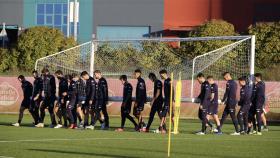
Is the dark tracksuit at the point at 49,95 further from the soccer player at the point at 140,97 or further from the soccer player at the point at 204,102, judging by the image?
the soccer player at the point at 204,102

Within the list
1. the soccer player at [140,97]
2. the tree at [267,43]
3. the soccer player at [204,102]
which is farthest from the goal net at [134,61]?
the tree at [267,43]

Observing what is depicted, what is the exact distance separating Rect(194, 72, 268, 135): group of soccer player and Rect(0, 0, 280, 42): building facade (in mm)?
41957

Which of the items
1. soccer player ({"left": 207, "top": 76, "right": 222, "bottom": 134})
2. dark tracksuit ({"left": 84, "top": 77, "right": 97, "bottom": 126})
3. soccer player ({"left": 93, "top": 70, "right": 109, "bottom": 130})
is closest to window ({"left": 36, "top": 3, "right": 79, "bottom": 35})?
dark tracksuit ({"left": 84, "top": 77, "right": 97, "bottom": 126})

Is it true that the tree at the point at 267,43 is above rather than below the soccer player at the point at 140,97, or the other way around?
above

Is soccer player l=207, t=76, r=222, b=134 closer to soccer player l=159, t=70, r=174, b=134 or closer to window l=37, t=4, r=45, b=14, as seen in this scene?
soccer player l=159, t=70, r=174, b=134

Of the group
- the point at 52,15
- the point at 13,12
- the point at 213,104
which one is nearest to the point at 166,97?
the point at 213,104

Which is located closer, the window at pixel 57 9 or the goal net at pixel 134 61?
the goal net at pixel 134 61

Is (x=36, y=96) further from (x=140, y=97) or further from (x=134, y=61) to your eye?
(x=134, y=61)

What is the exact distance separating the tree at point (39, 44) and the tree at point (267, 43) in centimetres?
1240

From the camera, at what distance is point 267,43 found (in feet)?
174

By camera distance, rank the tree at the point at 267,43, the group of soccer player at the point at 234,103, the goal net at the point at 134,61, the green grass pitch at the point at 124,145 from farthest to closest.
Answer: the tree at the point at 267,43 < the goal net at the point at 134,61 < the group of soccer player at the point at 234,103 < the green grass pitch at the point at 124,145

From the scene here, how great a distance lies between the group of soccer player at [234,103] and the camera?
91.2 feet

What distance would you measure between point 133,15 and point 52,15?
7.36 m

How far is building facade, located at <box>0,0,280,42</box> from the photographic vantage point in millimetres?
70875
